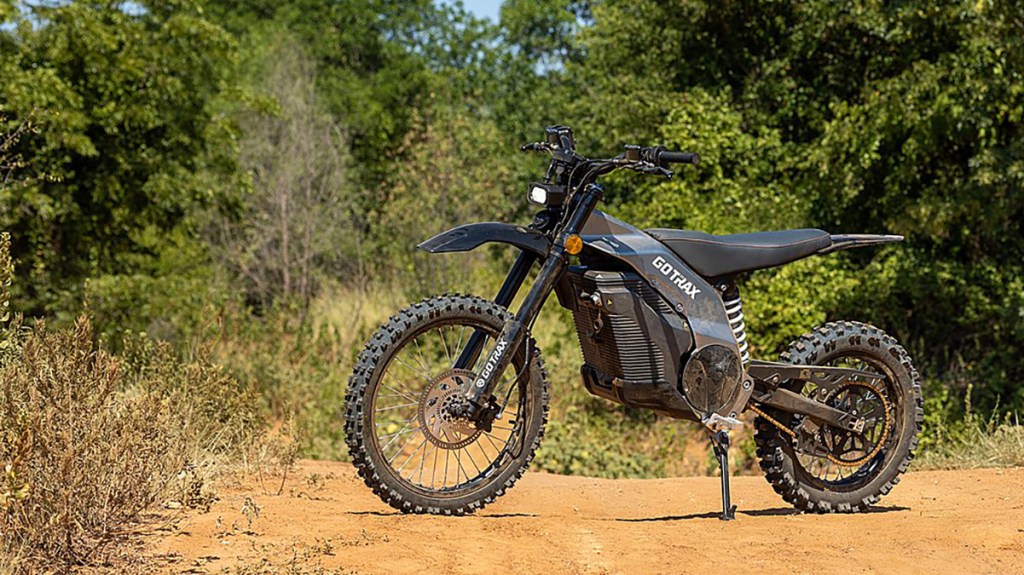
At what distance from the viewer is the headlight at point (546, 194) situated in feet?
18.9

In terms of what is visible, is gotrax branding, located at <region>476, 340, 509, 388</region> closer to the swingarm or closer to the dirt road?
the dirt road

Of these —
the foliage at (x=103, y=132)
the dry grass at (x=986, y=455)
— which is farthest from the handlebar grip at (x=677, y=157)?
the foliage at (x=103, y=132)

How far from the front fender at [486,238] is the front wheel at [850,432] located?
1435mm

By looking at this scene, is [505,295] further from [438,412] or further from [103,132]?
[103,132]

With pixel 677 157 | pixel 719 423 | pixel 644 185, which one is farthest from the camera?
pixel 644 185

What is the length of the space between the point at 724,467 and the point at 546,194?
152cm

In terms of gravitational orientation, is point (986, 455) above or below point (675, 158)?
below

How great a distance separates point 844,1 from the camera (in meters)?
17.4

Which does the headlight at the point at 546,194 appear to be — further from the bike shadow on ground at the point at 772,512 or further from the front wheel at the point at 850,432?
the bike shadow on ground at the point at 772,512

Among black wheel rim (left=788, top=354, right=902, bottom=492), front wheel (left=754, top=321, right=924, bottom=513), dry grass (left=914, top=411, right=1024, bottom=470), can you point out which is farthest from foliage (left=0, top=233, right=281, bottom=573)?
dry grass (left=914, top=411, right=1024, bottom=470)

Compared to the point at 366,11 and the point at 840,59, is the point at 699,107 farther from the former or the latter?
the point at 366,11

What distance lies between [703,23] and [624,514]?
13903mm

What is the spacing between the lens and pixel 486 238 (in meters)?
5.66

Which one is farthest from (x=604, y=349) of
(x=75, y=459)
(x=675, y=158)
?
(x=75, y=459)
